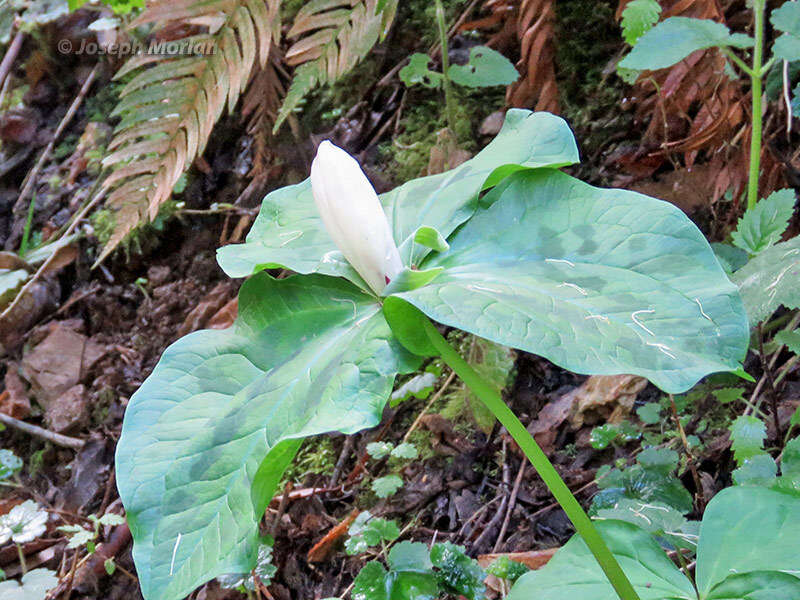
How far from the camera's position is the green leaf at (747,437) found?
4.09 feet

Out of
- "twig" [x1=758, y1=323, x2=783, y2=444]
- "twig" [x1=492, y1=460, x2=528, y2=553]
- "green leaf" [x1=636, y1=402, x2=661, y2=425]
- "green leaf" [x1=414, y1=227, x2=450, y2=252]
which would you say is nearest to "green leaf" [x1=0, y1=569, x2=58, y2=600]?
"twig" [x1=492, y1=460, x2=528, y2=553]

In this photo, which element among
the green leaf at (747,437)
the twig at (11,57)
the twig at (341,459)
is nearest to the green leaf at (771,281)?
the green leaf at (747,437)

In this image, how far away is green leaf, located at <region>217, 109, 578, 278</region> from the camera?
1073 mm

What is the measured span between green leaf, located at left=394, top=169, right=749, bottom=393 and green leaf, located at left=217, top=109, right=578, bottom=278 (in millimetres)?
26

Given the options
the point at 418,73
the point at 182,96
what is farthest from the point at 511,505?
the point at 182,96

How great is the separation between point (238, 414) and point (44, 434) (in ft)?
5.69

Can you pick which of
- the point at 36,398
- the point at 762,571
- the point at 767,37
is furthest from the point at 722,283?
the point at 36,398

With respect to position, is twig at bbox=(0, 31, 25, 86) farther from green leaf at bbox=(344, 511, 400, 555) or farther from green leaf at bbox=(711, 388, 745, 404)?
green leaf at bbox=(711, 388, 745, 404)

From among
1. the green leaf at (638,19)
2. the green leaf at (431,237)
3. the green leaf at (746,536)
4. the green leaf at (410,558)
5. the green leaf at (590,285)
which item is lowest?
the green leaf at (410,558)

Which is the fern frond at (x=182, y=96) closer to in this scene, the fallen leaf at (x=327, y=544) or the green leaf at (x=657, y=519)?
the fallen leaf at (x=327, y=544)

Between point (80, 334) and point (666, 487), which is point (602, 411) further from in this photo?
point (80, 334)

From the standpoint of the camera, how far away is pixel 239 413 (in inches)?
37.3

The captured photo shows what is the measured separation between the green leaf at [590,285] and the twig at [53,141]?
287 centimetres

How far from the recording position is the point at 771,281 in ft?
3.76
